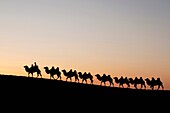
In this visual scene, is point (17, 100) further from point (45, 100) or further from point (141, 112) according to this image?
point (141, 112)

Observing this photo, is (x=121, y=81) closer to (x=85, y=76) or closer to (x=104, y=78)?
(x=104, y=78)

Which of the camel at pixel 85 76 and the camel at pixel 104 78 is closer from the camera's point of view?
the camel at pixel 85 76

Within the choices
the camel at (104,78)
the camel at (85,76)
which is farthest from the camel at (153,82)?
the camel at (85,76)

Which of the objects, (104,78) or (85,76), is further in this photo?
(104,78)

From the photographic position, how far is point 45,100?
23.8m

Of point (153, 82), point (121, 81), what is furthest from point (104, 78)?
point (153, 82)

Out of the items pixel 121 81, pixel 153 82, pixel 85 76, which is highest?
pixel 85 76

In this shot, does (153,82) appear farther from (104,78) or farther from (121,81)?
(104,78)

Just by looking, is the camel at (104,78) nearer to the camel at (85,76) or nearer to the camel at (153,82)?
the camel at (85,76)

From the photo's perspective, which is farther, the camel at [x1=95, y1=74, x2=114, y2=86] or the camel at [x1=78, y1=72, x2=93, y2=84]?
the camel at [x1=95, y1=74, x2=114, y2=86]

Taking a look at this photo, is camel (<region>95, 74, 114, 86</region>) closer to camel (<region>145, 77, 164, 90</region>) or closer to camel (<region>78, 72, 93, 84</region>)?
camel (<region>78, 72, 93, 84</region>)

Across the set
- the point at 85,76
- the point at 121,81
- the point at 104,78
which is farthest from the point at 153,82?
the point at 85,76

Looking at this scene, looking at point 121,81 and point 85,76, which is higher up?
point 85,76

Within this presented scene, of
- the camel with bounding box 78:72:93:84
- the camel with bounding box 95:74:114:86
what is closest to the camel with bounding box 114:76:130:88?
the camel with bounding box 95:74:114:86
